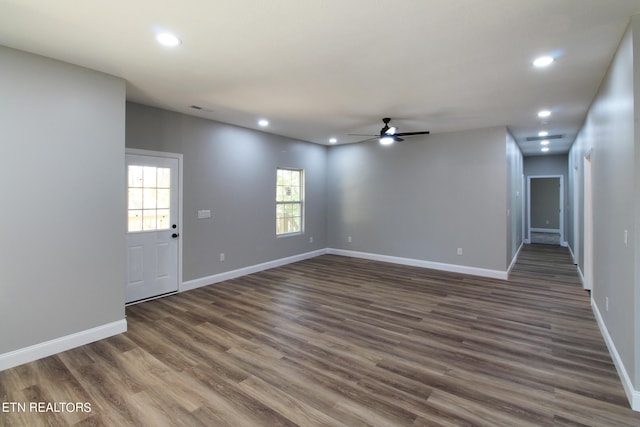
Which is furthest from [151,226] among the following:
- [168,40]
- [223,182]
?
[168,40]

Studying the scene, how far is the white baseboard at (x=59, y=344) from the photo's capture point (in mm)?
2699

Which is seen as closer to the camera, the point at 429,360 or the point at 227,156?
the point at 429,360

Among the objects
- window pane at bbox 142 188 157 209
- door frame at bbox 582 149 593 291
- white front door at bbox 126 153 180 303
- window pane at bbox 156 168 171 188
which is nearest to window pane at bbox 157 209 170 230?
white front door at bbox 126 153 180 303

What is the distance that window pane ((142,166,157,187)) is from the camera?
439 centimetres

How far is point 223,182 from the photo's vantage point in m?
5.38

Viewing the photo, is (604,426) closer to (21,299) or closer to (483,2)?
(483,2)

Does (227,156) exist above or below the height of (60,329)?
above

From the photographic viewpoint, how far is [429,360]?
9.23 feet

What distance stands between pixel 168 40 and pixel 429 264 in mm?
5724

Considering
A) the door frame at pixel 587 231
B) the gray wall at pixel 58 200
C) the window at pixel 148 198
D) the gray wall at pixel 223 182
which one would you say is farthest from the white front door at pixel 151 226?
the door frame at pixel 587 231

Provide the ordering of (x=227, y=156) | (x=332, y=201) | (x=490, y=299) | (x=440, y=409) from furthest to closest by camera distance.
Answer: (x=332, y=201)
(x=227, y=156)
(x=490, y=299)
(x=440, y=409)

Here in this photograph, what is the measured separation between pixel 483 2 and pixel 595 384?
116 inches

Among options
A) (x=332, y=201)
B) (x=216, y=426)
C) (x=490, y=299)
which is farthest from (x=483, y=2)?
(x=332, y=201)

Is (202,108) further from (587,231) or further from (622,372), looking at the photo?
(587,231)
